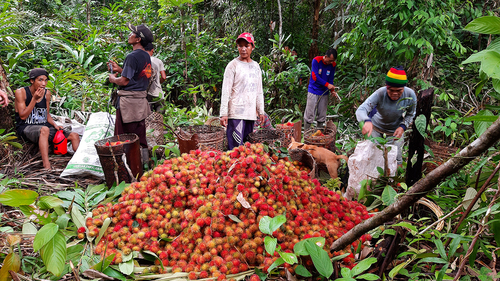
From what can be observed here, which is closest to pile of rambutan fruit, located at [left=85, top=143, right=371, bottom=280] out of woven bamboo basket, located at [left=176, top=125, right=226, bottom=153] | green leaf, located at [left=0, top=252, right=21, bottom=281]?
green leaf, located at [left=0, top=252, right=21, bottom=281]

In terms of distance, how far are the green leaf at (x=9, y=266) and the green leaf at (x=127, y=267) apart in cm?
45

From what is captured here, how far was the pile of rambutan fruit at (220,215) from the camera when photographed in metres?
1.46

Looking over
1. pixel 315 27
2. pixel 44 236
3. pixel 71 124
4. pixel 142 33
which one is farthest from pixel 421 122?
pixel 315 27

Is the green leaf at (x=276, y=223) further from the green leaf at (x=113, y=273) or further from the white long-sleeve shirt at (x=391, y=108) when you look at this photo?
the white long-sleeve shirt at (x=391, y=108)

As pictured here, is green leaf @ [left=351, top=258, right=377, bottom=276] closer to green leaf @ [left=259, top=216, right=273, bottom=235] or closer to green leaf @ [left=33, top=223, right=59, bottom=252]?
green leaf @ [left=259, top=216, right=273, bottom=235]

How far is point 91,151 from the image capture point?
3004 mm

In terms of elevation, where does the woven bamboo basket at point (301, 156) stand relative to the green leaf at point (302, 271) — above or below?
above

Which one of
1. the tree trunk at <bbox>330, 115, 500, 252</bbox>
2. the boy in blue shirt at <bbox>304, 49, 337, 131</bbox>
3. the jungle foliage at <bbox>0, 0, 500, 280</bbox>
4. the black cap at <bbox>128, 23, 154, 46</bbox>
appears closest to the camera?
the tree trunk at <bbox>330, 115, 500, 252</bbox>

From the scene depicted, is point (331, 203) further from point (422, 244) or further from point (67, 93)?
point (67, 93)

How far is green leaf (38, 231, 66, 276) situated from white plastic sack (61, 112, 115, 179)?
1614 millimetres

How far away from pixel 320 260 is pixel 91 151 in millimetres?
2623

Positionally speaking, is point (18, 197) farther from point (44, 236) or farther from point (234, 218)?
point (234, 218)

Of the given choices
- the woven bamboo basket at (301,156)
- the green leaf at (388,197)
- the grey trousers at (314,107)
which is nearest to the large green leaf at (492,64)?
the green leaf at (388,197)

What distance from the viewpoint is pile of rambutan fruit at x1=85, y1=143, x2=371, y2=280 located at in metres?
1.46
